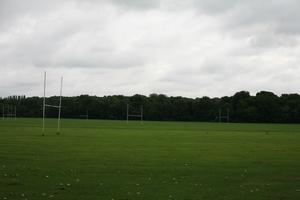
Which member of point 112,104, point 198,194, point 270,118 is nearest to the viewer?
point 198,194

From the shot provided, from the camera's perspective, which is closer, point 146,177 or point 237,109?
point 146,177

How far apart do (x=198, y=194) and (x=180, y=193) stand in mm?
502

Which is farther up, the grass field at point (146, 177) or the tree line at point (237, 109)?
the tree line at point (237, 109)

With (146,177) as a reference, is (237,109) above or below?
above

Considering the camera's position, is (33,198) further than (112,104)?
No

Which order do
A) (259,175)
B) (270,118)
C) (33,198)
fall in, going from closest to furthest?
1. (33,198)
2. (259,175)
3. (270,118)

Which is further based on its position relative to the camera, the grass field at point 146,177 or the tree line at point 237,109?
the tree line at point 237,109

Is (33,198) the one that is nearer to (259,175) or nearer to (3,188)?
(3,188)

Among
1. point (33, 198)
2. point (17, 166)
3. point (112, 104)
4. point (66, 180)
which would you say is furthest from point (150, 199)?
point (112, 104)

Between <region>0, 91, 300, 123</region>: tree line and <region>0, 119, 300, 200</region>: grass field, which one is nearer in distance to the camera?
<region>0, 119, 300, 200</region>: grass field

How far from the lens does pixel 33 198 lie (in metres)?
13.5

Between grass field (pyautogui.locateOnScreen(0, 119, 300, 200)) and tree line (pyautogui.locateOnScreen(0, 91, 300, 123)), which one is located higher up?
tree line (pyautogui.locateOnScreen(0, 91, 300, 123))

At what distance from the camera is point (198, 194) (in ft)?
47.5

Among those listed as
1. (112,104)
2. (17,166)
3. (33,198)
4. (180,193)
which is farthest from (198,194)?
(112,104)
